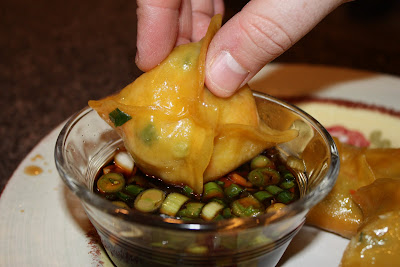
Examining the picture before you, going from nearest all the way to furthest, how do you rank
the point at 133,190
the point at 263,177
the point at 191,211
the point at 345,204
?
the point at 191,211, the point at 133,190, the point at 263,177, the point at 345,204

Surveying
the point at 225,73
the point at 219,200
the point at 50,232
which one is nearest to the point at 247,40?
the point at 225,73

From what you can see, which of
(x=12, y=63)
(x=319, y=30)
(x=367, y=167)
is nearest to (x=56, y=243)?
(x=367, y=167)

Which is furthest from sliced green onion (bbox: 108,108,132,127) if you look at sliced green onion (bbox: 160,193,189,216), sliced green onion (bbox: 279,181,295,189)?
sliced green onion (bbox: 279,181,295,189)

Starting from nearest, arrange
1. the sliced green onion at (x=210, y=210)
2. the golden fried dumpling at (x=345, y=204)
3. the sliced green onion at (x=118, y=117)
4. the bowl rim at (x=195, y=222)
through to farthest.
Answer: the bowl rim at (x=195, y=222) → the sliced green onion at (x=210, y=210) → the sliced green onion at (x=118, y=117) → the golden fried dumpling at (x=345, y=204)

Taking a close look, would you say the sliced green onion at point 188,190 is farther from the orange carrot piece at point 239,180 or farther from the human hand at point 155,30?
the human hand at point 155,30

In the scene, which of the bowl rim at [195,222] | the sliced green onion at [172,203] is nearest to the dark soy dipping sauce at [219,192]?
the sliced green onion at [172,203]

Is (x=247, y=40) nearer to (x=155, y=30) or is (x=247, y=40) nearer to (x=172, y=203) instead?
(x=155, y=30)

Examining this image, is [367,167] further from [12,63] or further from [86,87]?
[12,63]
